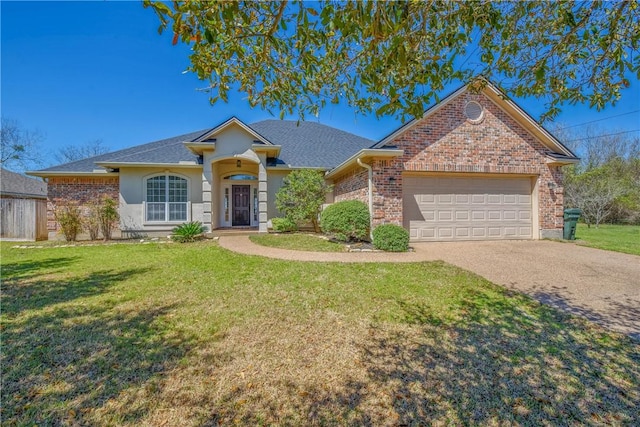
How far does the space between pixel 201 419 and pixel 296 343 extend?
1.32 m

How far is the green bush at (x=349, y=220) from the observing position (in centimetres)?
978

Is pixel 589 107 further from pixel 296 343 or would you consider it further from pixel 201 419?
pixel 201 419

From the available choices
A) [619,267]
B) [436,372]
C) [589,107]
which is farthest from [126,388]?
[619,267]

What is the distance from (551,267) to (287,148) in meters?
13.0

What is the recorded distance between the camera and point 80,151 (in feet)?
111

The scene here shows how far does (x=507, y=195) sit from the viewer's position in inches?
437

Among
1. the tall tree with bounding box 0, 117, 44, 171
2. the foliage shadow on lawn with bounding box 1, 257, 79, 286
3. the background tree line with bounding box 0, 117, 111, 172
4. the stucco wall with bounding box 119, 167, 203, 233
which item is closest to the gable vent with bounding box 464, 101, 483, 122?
the stucco wall with bounding box 119, 167, 203, 233

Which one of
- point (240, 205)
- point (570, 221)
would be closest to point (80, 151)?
point (240, 205)

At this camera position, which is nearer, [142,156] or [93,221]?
[93,221]

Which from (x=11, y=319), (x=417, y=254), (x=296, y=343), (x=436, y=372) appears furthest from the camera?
(x=417, y=254)

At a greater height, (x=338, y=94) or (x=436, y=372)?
(x=338, y=94)

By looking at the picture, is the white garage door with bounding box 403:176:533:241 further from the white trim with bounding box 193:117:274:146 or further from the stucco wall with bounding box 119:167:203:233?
the stucco wall with bounding box 119:167:203:233

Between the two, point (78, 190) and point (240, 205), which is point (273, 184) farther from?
point (78, 190)

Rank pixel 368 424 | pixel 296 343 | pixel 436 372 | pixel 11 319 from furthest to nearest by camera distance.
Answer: pixel 11 319, pixel 296 343, pixel 436 372, pixel 368 424
